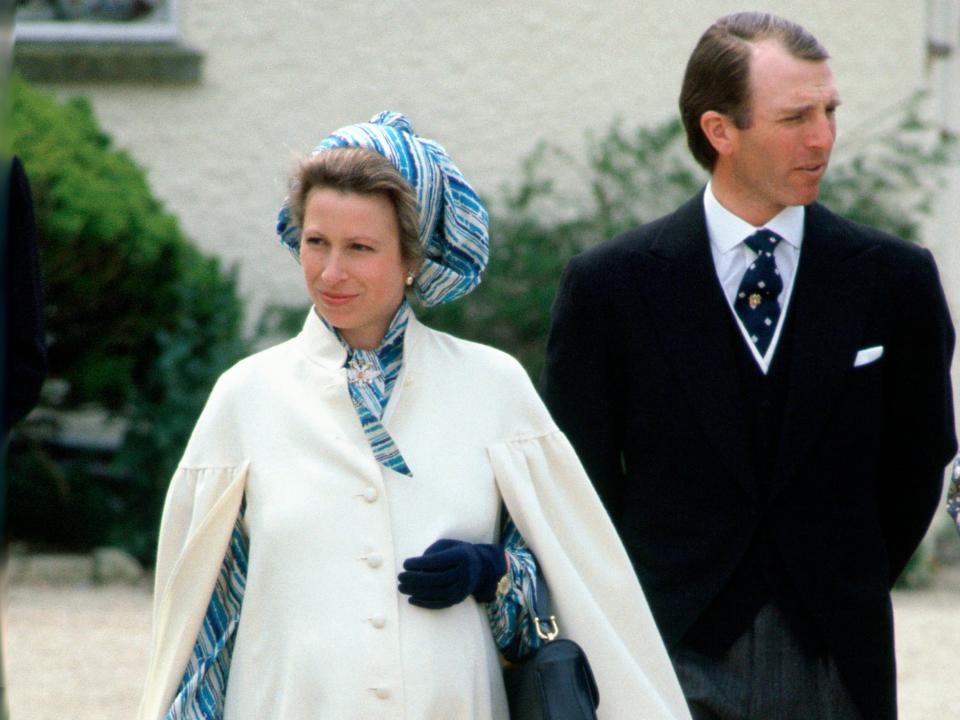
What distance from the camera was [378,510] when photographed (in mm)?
3197

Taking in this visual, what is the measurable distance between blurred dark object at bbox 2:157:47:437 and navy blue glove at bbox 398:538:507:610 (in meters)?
1.60

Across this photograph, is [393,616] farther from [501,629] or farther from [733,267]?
[733,267]

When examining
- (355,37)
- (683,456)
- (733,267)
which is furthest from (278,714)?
(355,37)

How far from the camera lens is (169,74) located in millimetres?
11383

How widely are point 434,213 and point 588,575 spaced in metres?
0.71

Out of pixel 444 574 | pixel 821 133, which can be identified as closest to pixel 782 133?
pixel 821 133

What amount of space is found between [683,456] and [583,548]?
18.7 inches

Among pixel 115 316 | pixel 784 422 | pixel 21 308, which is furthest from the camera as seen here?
pixel 115 316

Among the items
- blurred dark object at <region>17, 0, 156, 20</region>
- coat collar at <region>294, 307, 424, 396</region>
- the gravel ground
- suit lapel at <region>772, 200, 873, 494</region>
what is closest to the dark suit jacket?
suit lapel at <region>772, 200, 873, 494</region>

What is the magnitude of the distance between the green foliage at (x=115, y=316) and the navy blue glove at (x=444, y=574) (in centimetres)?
656

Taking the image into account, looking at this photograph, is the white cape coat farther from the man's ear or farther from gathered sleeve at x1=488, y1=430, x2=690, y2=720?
the man's ear

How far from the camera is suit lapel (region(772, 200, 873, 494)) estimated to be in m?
3.72

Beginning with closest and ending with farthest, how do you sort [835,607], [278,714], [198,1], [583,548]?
[278,714]
[583,548]
[835,607]
[198,1]

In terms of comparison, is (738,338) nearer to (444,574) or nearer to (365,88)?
(444,574)
